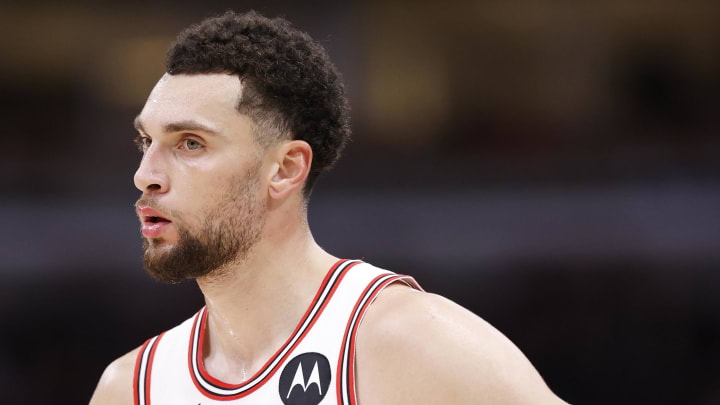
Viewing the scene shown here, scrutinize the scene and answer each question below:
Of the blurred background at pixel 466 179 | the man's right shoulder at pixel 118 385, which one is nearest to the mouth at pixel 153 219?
the man's right shoulder at pixel 118 385

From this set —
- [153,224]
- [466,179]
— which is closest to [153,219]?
[153,224]

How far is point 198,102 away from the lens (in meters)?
2.75

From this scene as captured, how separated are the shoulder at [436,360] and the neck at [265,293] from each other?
308 mm

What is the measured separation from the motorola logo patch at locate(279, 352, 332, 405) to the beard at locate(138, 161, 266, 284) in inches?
15.3

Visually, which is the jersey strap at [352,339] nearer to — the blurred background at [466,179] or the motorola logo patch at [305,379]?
the motorola logo patch at [305,379]

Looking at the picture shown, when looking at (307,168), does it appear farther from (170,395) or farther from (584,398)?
(584,398)

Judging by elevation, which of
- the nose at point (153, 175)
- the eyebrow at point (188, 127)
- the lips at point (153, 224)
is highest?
the eyebrow at point (188, 127)

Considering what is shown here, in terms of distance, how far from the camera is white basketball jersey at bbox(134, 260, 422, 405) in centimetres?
265

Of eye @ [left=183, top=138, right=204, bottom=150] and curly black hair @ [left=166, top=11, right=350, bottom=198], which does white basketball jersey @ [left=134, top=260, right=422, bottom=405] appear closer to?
curly black hair @ [left=166, top=11, right=350, bottom=198]

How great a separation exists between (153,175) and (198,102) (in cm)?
27

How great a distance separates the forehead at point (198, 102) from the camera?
8.95 ft

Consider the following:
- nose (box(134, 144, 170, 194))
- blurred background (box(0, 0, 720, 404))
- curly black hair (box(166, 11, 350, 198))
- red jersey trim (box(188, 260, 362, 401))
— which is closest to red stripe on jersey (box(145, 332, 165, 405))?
red jersey trim (box(188, 260, 362, 401))

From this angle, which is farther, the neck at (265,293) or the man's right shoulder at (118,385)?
the man's right shoulder at (118,385)

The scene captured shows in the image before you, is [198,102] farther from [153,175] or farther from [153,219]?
[153,219]
